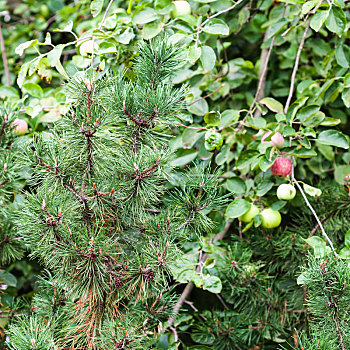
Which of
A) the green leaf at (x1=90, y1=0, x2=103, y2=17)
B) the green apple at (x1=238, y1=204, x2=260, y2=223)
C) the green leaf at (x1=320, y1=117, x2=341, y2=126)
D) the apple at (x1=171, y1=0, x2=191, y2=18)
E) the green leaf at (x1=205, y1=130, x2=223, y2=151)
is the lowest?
the green apple at (x1=238, y1=204, x2=260, y2=223)

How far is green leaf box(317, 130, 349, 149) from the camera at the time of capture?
992mm

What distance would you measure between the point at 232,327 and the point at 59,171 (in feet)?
2.08

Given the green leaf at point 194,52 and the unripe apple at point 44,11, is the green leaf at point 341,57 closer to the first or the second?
the green leaf at point 194,52

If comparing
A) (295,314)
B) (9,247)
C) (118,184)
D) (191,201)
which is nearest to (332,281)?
(191,201)

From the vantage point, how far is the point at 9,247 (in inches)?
37.1

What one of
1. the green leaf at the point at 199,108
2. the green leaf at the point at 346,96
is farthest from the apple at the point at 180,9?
the green leaf at the point at 346,96

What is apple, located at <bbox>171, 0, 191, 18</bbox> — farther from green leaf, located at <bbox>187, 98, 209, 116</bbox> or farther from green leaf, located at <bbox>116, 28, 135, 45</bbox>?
green leaf, located at <bbox>187, 98, 209, 116</bbox>

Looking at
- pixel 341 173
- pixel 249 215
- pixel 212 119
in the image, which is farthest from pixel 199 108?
pixel 341 173

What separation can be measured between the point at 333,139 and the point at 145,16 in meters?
0.54

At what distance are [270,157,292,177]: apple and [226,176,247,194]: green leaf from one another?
10 cm

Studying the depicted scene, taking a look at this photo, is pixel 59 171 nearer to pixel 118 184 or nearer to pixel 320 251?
pixel 118 184

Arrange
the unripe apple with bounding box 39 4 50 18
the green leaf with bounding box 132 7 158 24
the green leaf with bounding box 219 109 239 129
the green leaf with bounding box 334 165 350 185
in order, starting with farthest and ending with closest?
1. the unripe apple with bounding box 39 4 50 18
2. the green leaf with bounding box 334 165 350 185
3. the green leaf with bounding box 219 109 239 129
4. the green leaf with bounding box 132 7 158 24

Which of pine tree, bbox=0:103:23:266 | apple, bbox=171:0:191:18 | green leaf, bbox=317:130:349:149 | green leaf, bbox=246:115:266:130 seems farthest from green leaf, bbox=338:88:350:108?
pine tree, bbox=0:103:23:266

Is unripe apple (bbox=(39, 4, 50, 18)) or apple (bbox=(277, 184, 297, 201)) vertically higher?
unripe apple (bbox=(39, 4, 50, 18))
